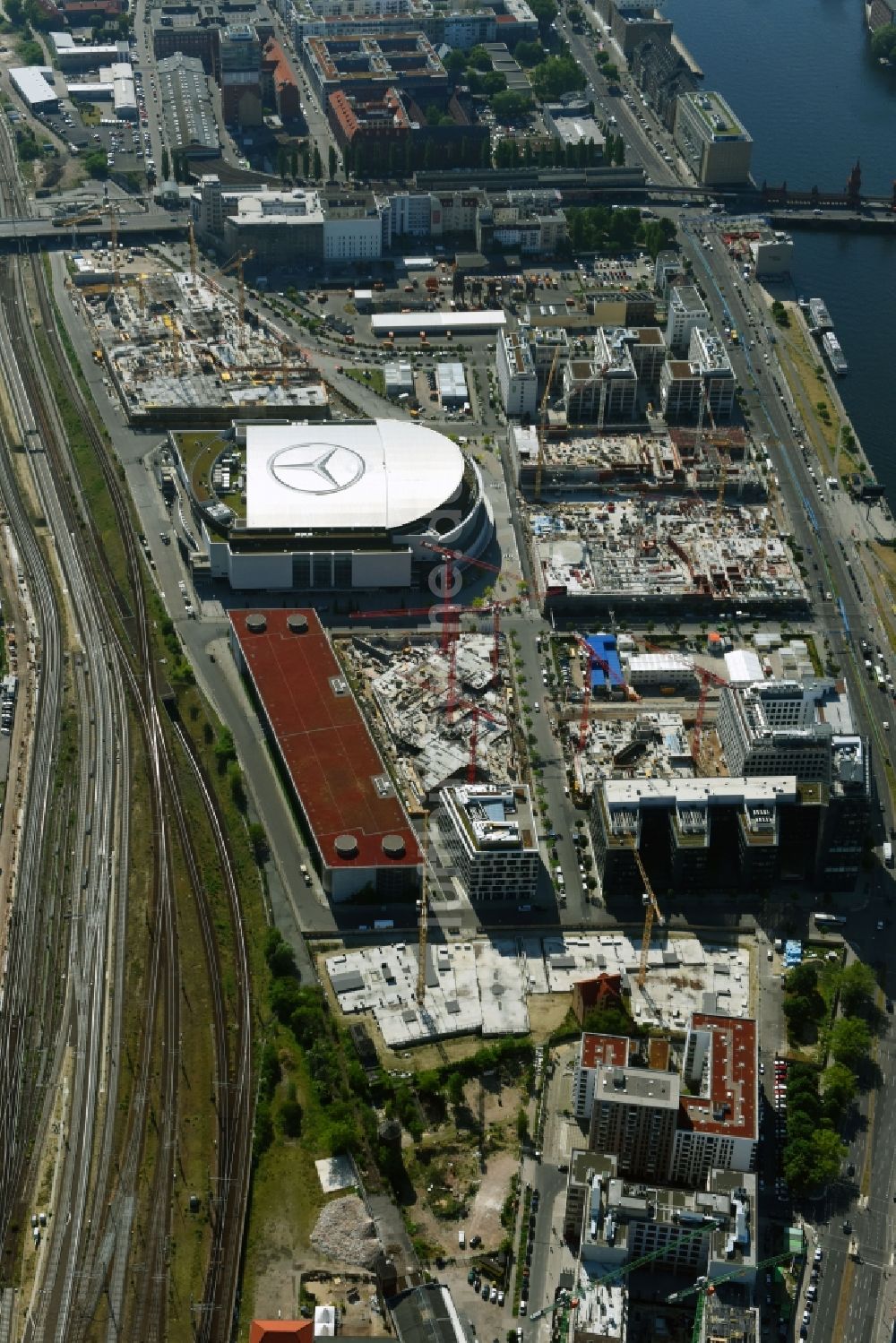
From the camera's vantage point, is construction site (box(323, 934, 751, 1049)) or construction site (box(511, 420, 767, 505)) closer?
construction site (box(323, 934, 751, 1049))

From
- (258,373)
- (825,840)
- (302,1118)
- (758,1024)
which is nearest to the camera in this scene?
(302,1118)

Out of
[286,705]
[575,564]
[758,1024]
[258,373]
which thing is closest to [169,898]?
[286,705]

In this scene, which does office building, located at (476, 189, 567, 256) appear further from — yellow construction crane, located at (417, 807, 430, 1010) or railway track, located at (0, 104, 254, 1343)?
yellow construction crane, located at (417, 807, 430, 1010)

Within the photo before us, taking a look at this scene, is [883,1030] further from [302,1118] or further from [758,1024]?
[302,1118]

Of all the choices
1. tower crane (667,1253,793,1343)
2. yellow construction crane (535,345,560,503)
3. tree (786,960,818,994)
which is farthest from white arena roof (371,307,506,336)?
tower crane (667,1253,793,1343)

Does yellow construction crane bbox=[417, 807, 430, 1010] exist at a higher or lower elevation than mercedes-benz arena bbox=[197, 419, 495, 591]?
lower

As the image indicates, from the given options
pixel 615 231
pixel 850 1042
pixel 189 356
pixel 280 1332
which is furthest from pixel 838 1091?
pixel 615 231

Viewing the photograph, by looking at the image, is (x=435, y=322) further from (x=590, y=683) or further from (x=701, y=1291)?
(x=701, y=1291)

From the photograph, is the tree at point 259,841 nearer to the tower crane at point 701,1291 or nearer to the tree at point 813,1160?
the tree at point 813,1160
